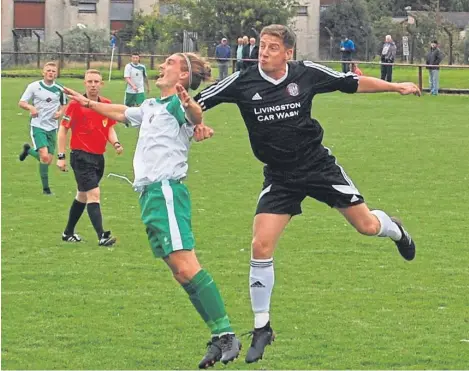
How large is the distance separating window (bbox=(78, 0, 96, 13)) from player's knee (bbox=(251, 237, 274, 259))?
214 ft

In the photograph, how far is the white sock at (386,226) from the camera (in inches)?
344

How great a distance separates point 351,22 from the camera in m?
70.0

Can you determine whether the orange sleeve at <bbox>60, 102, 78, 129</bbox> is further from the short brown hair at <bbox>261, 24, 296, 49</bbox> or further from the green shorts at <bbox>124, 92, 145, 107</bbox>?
the green shorts at <bbox>124, 92, 145, 107</bbox>

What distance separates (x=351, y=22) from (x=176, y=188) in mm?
63811

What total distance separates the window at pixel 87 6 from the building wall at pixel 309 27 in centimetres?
1270

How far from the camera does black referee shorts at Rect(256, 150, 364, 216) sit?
802 centimetres

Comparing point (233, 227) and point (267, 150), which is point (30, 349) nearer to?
point (267, 150)

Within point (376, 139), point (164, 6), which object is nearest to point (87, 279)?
point (376, 139)

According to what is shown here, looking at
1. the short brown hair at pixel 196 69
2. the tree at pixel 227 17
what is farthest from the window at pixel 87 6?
the short brown hair at pixel 196 69

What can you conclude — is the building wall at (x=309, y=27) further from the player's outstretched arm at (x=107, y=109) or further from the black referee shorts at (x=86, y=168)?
the player's outstretched arm at (x=107, y=109)

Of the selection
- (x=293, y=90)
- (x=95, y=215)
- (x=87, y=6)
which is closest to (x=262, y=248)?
(x=293, y=90)

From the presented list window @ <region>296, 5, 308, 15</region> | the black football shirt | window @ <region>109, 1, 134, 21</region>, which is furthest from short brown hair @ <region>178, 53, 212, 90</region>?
window @ <region>109, 1, 134, 21</region>

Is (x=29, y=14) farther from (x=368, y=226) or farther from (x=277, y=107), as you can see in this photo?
(x=277, y=107)

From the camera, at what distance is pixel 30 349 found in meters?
8.13
